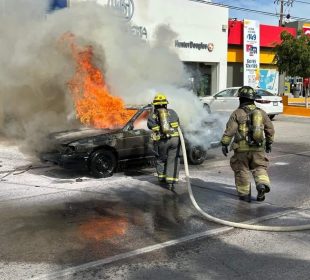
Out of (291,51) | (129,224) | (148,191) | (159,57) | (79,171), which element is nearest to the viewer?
(129,224)

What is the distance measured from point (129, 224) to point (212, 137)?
4.15m

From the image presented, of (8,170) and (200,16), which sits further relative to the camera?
(200,16)

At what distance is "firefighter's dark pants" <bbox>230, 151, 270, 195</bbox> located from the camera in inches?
263

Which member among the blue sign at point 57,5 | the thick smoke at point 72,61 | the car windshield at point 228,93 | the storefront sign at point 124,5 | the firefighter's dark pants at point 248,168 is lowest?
the firefighter's dark pants at point 248,168

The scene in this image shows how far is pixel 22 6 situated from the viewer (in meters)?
10.6

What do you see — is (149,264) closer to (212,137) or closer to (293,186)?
(293,186)

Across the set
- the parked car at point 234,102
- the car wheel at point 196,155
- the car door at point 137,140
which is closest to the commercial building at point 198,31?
the parked car at point 234,102

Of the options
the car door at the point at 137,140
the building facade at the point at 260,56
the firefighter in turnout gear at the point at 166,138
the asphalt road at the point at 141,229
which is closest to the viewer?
the asphalt road at the point at 141,229

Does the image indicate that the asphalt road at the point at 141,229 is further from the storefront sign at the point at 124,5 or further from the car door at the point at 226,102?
the storefront sign at the point at 124,5

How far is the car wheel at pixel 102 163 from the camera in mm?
8344

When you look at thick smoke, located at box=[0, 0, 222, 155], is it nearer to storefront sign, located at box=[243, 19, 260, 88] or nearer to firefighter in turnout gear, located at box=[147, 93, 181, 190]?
firefighter in turnout gear, located at box=[147, 93, 181, 190]

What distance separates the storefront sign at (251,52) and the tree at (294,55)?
4.10 metres

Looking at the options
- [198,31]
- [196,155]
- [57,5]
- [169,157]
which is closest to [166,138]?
[169,157]

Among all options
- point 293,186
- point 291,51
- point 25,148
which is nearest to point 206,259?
point 293,186
